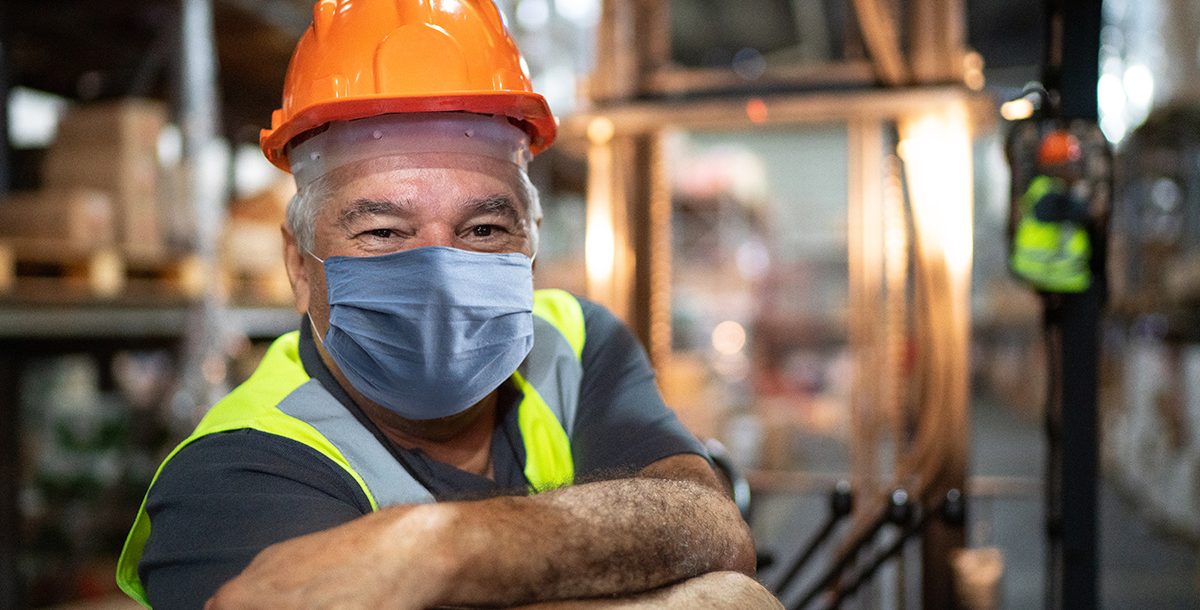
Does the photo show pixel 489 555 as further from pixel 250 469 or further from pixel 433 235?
pixel 433 235

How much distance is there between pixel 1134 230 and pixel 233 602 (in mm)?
10817

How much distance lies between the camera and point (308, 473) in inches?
58.8

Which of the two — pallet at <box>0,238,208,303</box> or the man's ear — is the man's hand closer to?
the man's ear

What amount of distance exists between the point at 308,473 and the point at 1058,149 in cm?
266

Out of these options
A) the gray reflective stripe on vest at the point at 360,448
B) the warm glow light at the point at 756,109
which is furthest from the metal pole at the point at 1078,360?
the gray reflective stripe on vest at the point at 360,448

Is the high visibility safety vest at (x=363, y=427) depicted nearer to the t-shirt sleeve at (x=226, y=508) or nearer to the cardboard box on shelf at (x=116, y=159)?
the t-shirt sleeve at (x=226, y=508)

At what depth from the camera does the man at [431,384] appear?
1357mm

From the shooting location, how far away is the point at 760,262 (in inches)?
579

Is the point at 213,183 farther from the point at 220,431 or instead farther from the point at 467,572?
the point at 467,572

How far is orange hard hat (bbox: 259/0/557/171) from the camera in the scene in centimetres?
168

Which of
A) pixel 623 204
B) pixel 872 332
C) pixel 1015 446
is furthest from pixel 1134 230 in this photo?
pixel 623 204

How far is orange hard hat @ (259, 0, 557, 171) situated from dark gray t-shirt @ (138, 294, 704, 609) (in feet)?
1.43

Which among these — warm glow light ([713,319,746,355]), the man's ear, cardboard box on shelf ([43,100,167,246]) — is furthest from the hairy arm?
warm glow light ([713,319,746,355])

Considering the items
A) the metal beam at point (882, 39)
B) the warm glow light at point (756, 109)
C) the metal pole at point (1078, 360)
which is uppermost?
the metal beam at point (882, 39)
